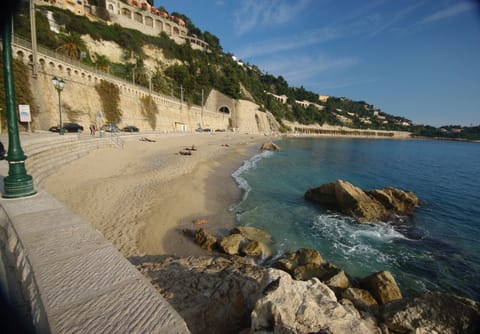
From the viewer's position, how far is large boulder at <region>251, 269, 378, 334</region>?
214cm

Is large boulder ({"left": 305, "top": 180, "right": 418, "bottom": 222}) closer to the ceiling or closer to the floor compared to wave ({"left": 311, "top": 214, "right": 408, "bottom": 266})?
closer to the ceiling

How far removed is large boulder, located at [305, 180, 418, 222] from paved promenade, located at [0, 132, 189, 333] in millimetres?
10879

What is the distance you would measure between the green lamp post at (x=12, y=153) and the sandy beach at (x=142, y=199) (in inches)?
107

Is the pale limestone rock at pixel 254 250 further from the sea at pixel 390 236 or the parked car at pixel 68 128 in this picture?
the parked car at pixel 68 128

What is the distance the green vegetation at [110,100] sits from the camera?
1217 inches

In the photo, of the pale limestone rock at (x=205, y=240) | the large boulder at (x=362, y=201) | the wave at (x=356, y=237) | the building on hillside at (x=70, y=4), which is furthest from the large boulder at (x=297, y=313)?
the building on hillside at (x=70, y=4)

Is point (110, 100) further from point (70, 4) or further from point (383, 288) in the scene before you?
point (70, 4)

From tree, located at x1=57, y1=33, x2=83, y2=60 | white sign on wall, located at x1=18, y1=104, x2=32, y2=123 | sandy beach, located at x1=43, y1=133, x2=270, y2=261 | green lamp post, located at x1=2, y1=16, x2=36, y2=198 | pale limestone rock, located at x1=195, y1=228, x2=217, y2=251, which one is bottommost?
pale limestone rock, located at x1=195, y1=228, x2=217, y2=251

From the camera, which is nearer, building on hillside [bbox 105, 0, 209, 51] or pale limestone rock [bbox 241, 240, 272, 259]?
pale limestone rock [bbox 241, 240, 272, 259]

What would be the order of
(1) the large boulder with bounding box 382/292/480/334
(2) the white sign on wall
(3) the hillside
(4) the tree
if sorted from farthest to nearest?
1. (3) the hillside
2. (4) the tree
3. (2) the white sign on wall
4. (1) the large boulder with bounding box 382/292/480/334

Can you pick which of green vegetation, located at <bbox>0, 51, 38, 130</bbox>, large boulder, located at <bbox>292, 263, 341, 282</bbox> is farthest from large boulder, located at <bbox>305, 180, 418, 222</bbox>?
green vegetation, located at <bbox>0, 51, 38, 130</bbox>

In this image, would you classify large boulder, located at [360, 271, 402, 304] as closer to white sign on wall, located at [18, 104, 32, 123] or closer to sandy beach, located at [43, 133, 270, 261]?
sandy beach, located at [43, 133, 270, 261]

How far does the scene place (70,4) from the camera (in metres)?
51.5

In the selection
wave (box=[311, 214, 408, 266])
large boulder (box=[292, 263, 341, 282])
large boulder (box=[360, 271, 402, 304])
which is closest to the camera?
large boulder (box=[360, 271, 402, 304])
